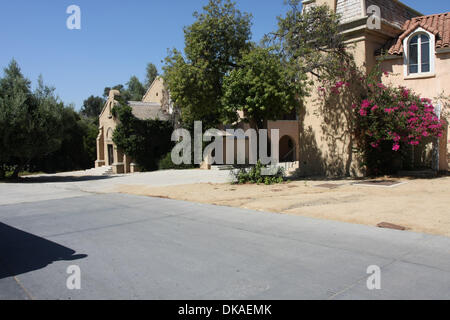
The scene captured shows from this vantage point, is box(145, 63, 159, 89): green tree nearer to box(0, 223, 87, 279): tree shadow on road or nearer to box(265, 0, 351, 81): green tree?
box(265, 0, 351, 81): green tree

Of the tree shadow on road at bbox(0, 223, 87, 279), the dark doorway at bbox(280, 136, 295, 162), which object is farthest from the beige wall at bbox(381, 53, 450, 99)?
the tree shadow on road at bbox(0, 223, 87, 279)

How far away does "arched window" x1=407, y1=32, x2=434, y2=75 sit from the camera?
1516cm

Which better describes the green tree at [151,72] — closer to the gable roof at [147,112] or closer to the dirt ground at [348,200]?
the gable roof at [147,112]

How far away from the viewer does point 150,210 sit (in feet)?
34.0

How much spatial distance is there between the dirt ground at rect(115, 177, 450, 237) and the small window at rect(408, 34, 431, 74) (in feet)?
16.4

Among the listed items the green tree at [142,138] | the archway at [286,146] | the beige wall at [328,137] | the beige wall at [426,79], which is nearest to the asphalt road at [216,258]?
the beige wall at [328,137]

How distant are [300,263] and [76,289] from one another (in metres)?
3.15

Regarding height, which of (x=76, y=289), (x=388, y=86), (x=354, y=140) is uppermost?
(x=388, y=86)

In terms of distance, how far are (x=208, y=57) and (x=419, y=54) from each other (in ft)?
30.2

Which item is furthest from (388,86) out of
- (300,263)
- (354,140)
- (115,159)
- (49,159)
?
(49,159)

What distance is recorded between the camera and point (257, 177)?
53.1 ft

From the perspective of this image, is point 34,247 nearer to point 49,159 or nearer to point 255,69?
point 255,69

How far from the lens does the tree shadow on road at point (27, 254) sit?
5.43 meters
